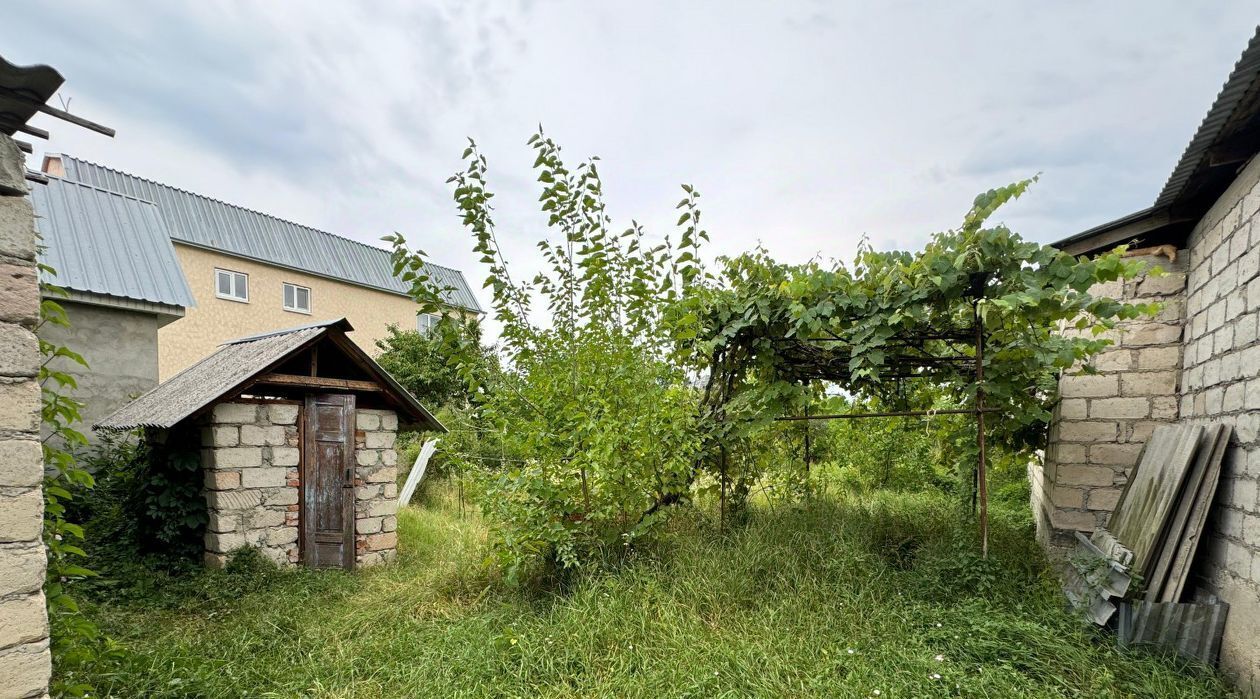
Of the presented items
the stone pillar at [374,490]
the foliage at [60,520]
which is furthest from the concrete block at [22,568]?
the stone pillar at [374,490]

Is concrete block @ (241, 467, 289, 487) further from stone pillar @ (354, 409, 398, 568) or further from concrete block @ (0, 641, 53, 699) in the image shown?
concrete block @ (0, 641, 53, 699)

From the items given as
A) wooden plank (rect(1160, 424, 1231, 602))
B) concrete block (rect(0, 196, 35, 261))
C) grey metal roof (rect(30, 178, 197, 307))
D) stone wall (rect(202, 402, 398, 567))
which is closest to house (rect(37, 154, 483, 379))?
grey metal roof (rect(30, 178, 197, 307))

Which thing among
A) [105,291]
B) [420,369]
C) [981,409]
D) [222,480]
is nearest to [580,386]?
[981,409]

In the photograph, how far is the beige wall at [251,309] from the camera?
13938 mm

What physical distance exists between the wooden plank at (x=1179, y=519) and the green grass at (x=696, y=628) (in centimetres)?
43

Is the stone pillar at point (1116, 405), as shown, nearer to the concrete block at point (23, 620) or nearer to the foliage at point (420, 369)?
the concrete block at point (23, 620)

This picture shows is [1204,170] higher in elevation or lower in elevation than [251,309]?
higher

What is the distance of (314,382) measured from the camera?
266 inches

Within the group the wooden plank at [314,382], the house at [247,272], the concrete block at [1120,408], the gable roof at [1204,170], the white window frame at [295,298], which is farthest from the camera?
the white window frame at [295,298]

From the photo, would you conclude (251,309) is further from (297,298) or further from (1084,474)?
(1084,474)

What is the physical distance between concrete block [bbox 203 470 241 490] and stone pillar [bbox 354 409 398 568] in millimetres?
1183

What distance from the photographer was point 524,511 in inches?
190

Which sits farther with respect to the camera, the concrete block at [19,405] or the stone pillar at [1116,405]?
the stone pillar at [1116,405]

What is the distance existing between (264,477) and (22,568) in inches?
175
